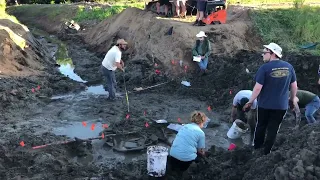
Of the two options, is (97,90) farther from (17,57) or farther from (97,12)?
(97,12)

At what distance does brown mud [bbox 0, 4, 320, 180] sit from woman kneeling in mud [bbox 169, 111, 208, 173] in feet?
0.80

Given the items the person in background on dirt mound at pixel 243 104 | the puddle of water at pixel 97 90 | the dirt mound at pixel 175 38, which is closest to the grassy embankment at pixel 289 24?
the dirt mound at pixel 175 38

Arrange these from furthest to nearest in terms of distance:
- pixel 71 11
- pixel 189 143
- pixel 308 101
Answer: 1. pixel 71 11
2. pixel 308 101
3. pixel 189 143

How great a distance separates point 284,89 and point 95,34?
16.8 meters

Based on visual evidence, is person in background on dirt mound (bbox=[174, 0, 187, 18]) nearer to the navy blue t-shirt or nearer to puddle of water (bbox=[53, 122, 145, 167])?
puddle of water (bbox=[53, 122, 145, 167])

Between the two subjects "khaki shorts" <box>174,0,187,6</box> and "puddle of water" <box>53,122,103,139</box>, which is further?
"khaki shorts" <box>174,0,187,6</box>

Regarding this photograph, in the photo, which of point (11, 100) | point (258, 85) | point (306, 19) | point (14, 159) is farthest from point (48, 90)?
point (306, 19)

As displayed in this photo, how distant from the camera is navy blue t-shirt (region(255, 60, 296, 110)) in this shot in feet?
22.5

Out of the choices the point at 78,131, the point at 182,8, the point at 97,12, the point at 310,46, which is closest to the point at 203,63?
the point at 310,46

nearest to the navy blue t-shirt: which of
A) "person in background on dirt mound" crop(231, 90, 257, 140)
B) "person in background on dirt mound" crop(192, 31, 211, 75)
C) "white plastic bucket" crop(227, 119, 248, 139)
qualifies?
"person in background on dirt mound" crop(231, 90, 257, 140)

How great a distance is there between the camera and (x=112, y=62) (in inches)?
468

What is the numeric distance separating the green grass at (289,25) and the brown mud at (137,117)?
0.79 metres

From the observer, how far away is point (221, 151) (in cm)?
828

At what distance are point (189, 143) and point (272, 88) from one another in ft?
5.77
